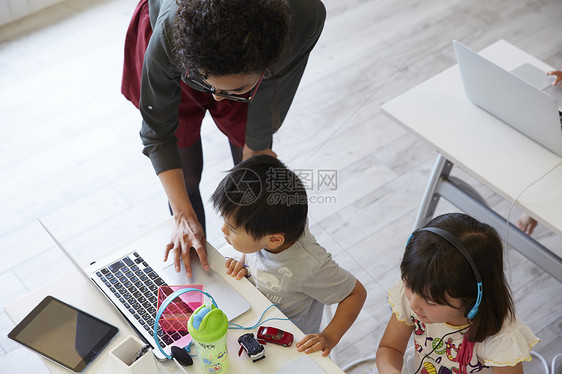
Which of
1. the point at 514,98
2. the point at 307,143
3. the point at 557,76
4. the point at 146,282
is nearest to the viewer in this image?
the point at 146,282

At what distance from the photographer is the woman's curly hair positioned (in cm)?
108

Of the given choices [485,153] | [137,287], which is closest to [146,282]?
[137,287]

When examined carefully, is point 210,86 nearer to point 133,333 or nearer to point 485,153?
point 133,333

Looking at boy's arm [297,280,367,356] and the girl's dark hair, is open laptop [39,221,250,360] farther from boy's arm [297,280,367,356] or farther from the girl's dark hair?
the girl's dark hair

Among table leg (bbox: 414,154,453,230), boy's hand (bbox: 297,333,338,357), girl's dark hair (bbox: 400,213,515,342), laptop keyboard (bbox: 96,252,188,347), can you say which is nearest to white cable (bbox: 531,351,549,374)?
table leg (bbox: 414,154,453,230)

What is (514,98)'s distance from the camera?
158 centimetres

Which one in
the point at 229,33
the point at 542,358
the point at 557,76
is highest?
the point at 229,33

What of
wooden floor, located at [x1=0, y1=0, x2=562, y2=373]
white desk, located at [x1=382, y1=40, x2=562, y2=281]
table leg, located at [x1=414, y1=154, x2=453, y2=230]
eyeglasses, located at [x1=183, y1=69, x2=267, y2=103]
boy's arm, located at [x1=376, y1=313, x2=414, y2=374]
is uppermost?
eyeglasses, located at [x1=183, y1=69, x2=267, y2=103]

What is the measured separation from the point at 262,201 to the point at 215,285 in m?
0.23

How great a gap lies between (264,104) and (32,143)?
150cm

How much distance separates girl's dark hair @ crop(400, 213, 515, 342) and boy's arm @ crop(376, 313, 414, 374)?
0.61 ft

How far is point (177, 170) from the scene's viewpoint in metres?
1.53

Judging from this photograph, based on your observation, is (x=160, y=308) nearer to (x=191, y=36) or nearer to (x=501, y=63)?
(x=191, y=36)

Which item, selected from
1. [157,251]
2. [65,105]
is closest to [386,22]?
[65,105]
